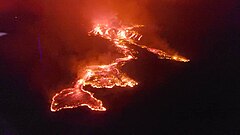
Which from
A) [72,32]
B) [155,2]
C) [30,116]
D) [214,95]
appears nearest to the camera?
[30,116]

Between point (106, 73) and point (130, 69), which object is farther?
point (130, 69)

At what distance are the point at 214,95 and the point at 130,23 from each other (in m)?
6.52

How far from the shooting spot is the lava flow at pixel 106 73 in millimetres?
9409

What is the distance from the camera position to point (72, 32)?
14.1 meters

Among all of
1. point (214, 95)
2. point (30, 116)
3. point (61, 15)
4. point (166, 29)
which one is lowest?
point (30, 116)

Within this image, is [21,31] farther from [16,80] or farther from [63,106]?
[63,106]

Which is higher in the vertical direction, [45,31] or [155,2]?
[155,2]

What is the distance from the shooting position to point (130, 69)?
11195 millimetres

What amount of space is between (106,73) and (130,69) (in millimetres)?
917

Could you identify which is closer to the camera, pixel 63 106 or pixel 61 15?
pixel 63 106

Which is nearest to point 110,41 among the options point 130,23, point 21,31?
point 130,23

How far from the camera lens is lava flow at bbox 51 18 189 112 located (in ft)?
30.9

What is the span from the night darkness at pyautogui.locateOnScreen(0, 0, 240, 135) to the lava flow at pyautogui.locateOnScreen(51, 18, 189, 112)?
10.8 inches

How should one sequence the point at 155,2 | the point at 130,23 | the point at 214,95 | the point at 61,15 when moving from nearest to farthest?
the point at 214,95, the point at 130,23, the point at 61,15, the point at 155,2
